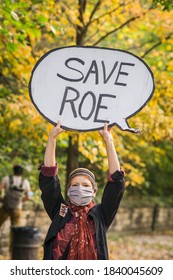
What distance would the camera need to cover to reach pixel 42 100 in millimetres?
4523

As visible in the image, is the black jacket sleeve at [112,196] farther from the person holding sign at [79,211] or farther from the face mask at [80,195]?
the face mask at [80,195]

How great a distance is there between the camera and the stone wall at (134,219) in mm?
15193

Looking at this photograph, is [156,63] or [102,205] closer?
[102,205]

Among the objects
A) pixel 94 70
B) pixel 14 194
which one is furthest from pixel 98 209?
pixel 14 194


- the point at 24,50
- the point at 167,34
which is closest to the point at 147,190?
the point at 167,34

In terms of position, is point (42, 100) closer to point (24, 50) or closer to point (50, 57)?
point (50, 57)

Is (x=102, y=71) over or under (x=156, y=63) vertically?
under

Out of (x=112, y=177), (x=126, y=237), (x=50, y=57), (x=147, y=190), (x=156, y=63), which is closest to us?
(x=112, y=177)

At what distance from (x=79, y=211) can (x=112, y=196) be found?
23 centimetres

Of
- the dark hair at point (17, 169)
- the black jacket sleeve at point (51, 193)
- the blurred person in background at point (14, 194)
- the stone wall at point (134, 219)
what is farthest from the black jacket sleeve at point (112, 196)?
the stone wall at point (134, 219)

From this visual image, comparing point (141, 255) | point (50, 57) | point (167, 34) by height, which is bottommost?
point (141, 255)

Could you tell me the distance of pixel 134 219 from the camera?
63.0 feet

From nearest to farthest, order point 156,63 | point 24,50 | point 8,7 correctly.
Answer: point 8,7 < point 24,50 < point 156,63

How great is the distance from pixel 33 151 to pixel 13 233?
3.74 m
